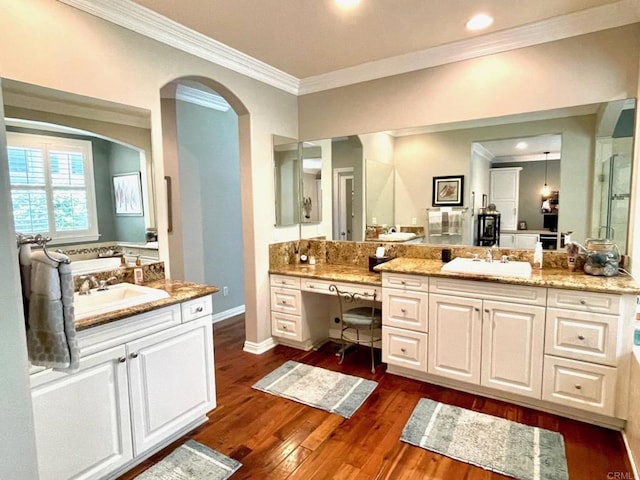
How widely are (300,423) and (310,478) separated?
0.48m

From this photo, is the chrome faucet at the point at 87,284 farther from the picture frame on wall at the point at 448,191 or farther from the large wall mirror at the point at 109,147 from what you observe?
the picture frame on wall at the point at 448,191

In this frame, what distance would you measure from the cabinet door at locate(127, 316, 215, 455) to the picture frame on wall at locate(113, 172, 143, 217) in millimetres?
939

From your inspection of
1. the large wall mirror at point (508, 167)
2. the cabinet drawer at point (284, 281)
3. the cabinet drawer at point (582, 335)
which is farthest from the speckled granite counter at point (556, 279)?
the cabinet drawer at point (284, 281)

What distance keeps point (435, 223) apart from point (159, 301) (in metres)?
2.35

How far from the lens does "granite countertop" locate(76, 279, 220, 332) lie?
5.50 ft

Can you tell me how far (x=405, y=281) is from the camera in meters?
2.80

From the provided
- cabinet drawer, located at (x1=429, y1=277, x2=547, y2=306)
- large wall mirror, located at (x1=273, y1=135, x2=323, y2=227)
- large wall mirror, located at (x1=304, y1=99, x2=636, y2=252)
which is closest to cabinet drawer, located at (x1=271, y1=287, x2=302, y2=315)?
large wall mirror, located at (x1=273, y1=135, x2=323, y2=227)

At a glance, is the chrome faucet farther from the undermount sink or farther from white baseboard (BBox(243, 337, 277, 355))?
the undermount sink

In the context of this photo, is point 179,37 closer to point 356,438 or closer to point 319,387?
point 319,387

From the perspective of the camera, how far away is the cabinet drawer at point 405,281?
8.98 ft

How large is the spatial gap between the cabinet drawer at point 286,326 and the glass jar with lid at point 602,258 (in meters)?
2.33

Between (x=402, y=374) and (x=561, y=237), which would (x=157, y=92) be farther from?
(x=561, y=237)

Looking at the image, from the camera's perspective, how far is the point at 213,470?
6.41 ft

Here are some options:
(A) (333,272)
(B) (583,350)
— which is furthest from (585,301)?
(A) (333,272)
